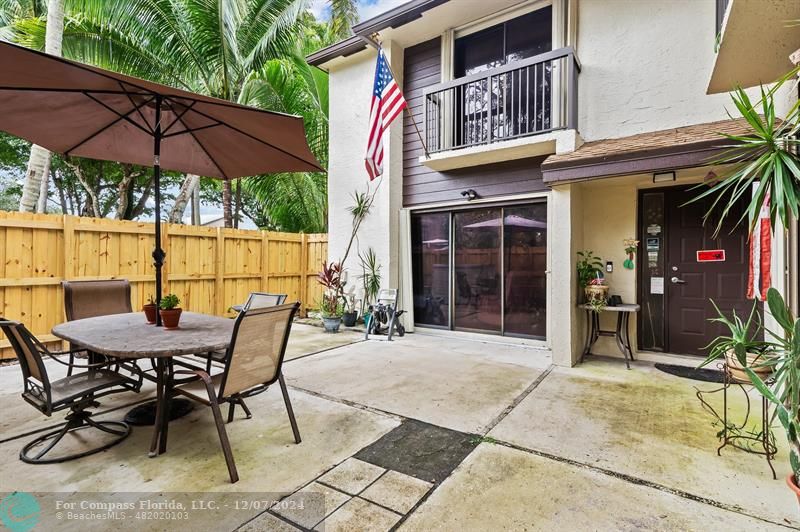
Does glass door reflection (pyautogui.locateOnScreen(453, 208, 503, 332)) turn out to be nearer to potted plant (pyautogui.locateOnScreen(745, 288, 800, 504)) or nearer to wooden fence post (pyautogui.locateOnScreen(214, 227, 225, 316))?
potted plant (pyautogui.locateOnScreen(745, 288, 800, 504))

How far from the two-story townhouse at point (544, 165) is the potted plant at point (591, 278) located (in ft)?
0.56

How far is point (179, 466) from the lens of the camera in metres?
2.38

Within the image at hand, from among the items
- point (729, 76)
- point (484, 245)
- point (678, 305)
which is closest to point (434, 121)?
point (484, 245)

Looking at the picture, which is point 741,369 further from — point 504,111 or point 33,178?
point 33,178

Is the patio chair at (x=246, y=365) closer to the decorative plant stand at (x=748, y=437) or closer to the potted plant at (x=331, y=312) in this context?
the decorative plant stand at (x=748, y=437)

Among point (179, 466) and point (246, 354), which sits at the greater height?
point (246, 354)

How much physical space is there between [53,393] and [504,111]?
573 cm

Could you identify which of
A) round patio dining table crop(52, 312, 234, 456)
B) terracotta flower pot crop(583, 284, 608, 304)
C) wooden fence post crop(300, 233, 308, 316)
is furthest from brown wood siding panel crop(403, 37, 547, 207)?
round patio dining table crop(52, 312, 234, 456)

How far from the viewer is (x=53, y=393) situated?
242 cm

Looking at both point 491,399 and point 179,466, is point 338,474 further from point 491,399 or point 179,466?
point 491,399

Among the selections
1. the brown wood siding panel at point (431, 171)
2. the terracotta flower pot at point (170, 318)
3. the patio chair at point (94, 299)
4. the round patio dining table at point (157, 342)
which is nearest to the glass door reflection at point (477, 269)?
the brown wood siding panel at point (431, 171)

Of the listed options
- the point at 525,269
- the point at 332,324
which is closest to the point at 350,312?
the point at 332,324

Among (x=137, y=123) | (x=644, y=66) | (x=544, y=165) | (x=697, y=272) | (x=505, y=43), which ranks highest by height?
(x=505, y=43)

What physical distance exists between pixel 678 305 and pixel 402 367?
3.57 meters
